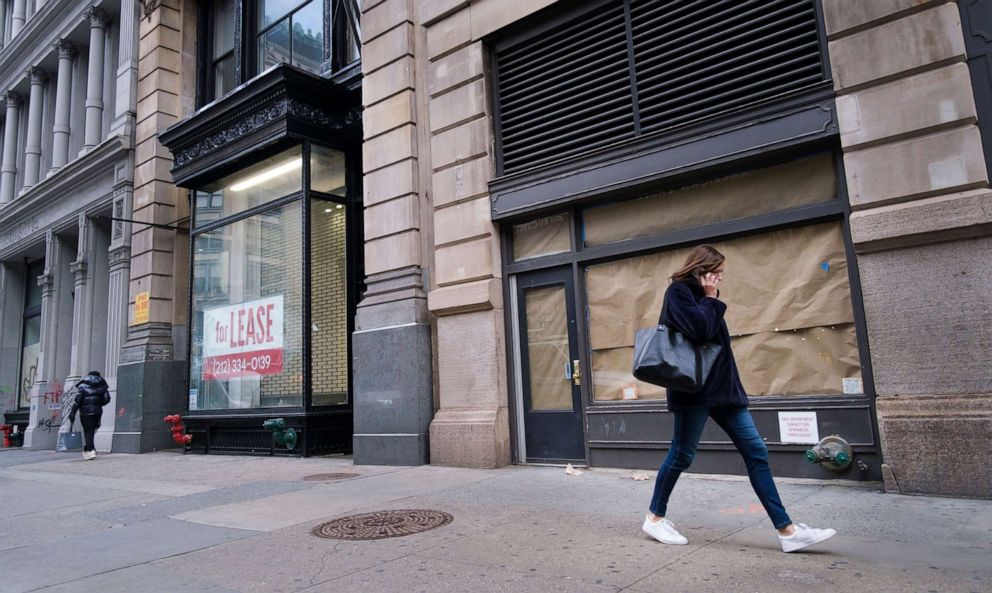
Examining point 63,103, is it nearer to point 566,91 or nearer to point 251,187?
point 251,187

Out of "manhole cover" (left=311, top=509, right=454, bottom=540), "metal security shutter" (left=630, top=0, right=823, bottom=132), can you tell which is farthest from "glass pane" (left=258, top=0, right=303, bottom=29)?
"manhole cover" (left=311, top=509, right=454, bottom=540)

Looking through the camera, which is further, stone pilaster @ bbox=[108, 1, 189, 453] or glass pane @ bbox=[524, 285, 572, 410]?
stone pilaster @ bbox=[108, 1, 189, 453]

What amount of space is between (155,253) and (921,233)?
45.3 feet

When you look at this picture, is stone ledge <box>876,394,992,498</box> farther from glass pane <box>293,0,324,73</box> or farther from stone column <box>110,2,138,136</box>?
stone column <box>110,2,138,136</box>

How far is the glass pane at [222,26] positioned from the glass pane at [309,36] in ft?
8.63

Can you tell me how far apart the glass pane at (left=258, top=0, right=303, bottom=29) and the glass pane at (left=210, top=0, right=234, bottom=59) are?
4.07 ft

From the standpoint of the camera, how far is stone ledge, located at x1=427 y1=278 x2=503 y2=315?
8.34 metres

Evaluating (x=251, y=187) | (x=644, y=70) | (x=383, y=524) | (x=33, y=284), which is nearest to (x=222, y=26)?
(x=251, y=187)

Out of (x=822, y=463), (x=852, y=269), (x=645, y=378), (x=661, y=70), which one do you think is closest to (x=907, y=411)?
(x=822, y=463)

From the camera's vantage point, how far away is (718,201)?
705 cm

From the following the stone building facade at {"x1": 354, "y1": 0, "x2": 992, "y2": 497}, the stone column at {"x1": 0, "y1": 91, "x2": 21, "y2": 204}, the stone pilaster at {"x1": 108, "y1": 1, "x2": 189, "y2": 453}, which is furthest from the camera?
the stone column at {"x1": 0, "y1": 91, "x2": 21, "y2": 204}

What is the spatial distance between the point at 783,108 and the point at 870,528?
3988mm

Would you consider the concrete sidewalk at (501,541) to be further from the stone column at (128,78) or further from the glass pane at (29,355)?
the glass pane at (29,355)

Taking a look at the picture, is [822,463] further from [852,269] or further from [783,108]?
[783,108]
